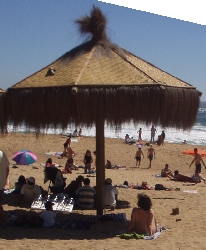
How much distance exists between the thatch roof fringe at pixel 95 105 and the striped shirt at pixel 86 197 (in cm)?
184

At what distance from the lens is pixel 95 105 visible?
5.49 m

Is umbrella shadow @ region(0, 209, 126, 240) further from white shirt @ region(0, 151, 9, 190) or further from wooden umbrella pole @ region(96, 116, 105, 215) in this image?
white shirt @ region(0, 151, 9, 190)

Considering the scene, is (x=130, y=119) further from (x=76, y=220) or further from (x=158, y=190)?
(x=158, y=190)

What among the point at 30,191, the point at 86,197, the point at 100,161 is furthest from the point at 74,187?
the point at 100,161

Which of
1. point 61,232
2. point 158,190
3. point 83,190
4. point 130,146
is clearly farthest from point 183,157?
point 61,232

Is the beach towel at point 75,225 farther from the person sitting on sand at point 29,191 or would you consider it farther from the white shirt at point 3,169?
the person sitting on sand at point 29,191

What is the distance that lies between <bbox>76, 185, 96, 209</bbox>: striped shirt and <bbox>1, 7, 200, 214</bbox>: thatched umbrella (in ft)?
3.31

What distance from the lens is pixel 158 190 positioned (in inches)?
395

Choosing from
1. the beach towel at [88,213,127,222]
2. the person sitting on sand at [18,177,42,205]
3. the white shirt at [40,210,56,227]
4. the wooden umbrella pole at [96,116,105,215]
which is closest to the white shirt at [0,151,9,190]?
the white shirt at [40,210,56,227]

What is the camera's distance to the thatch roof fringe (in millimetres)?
5496

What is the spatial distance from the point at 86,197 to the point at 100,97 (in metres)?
2.48

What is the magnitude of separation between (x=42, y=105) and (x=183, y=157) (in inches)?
713

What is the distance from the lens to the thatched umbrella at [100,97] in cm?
552

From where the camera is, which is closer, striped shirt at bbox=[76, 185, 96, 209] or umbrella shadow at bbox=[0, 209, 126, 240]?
umbrella shadow at bbox=[0, 209, 126, 240]
